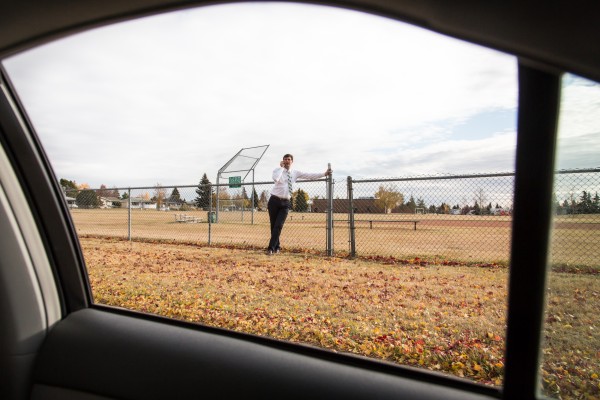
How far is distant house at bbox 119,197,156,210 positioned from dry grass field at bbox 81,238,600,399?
14.2 ft

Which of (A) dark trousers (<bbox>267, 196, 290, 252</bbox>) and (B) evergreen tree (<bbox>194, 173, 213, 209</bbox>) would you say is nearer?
(A) dark trousers (<bbox>267, 196, 290, 252</bbox>)

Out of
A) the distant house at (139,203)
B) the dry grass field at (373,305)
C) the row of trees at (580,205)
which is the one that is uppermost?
the row of trees at (580,205)

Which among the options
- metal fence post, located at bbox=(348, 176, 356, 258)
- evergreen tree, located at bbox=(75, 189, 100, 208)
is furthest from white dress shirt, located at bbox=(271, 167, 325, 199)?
evergreen tree, located at bbox=(75, 189, 100, 208)

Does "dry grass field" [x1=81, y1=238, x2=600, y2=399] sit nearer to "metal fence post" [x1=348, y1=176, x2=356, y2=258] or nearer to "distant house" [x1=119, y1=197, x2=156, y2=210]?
"metal fence post" [x1=348, y1=176, x2=356, y2=258]

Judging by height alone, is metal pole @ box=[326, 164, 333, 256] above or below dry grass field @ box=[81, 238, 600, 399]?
above

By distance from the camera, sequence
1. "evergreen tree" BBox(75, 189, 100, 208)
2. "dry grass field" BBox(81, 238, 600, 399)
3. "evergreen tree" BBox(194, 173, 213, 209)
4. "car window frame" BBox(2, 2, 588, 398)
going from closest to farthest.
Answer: "car window frame" BBox(2, 2, 588, 398) → "dry grass field" BBox(81, 238, 600, 399) → "evergreen tree" BBox(194, 173, 213, 209) → "evergreen tree" BBox(75, 189, 100, 208)

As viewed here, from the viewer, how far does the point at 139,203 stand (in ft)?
42.0

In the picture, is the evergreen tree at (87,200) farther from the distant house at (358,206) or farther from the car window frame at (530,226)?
the car window frame at (530,226)

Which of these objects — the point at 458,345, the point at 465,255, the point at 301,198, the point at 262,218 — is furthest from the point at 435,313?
the point at 262,218

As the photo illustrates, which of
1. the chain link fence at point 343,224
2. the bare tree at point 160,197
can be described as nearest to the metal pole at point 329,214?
the chain link fence at point 343,224

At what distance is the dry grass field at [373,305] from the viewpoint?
209 cm

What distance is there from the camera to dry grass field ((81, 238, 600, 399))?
209 centimetres

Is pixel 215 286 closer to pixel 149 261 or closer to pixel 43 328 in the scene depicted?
pixel 149 261

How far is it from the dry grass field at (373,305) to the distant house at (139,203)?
4.34 m
